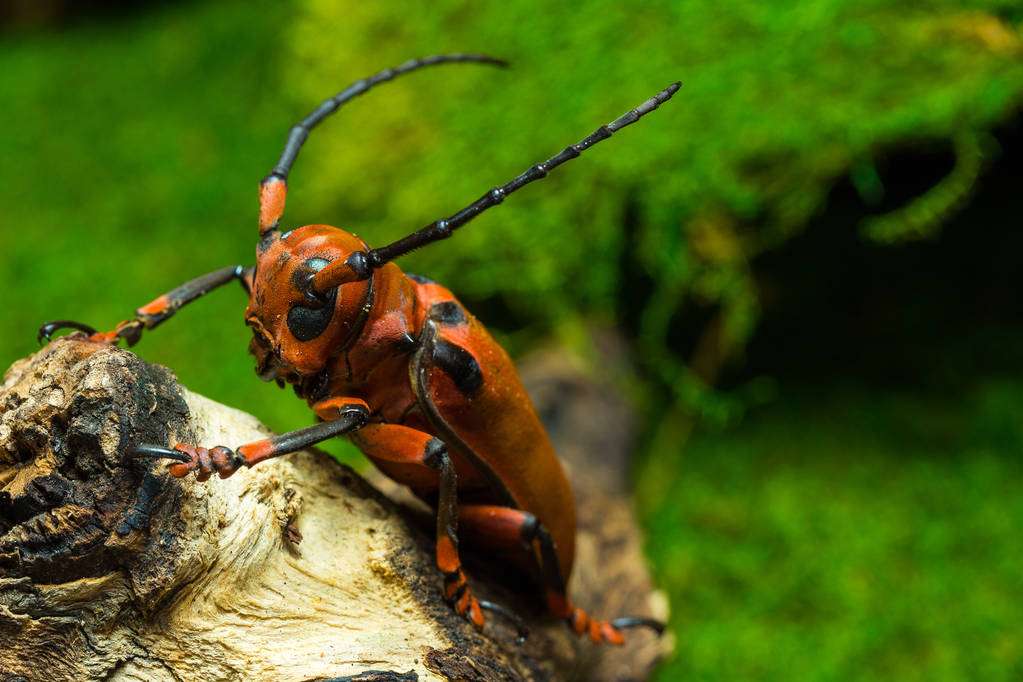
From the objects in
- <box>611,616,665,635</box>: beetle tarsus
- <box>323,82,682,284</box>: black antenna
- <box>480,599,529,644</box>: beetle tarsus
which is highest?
<box>323,82,682,284</box>: black antenna

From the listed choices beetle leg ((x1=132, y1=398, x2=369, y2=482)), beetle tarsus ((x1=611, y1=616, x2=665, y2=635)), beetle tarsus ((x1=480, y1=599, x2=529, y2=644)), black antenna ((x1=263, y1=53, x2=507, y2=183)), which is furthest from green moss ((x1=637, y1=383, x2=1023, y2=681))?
black antenna ((x1=263, y1=53, x2=507, y2=183))

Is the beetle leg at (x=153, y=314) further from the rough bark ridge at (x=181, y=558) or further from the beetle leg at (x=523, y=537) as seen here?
the beetle leg at (x=523, y=537)

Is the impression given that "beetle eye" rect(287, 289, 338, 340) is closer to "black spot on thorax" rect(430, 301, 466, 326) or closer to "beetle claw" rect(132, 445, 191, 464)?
"black spot on thorax" rect(430, 301, 466, 326)

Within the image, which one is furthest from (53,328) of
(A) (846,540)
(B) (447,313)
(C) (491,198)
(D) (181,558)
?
(A) (846,540)

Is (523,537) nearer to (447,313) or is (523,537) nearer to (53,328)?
(447,313)

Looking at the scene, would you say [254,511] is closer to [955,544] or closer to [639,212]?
[639,212]
